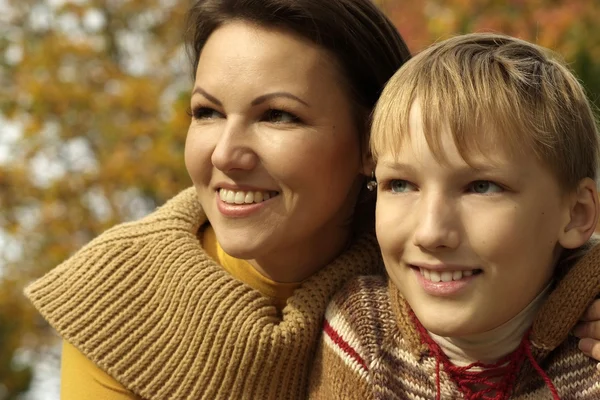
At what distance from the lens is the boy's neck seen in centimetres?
194

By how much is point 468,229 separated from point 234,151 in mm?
645

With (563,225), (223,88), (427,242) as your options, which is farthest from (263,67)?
(563,225)

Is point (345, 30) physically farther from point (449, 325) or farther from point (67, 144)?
point (67, 144)

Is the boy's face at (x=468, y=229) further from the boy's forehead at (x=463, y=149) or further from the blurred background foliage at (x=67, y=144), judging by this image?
the blurred background foliage at (x=67, y=144)

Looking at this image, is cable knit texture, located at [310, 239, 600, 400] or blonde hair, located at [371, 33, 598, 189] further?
cable knit texture, located at [310, 239, 600, 400]

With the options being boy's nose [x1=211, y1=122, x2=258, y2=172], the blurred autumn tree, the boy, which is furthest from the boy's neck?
the blurred autumn tree

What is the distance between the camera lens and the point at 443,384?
1976 millimetres

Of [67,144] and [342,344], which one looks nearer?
[342,344]

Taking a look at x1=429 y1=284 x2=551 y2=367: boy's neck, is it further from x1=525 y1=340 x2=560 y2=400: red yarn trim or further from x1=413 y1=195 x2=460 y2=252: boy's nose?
x1=413 y1=195 x2=460 y2=252: boy's nose

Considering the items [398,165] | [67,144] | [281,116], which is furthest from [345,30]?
[67,144]

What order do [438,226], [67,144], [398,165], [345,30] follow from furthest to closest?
[67,144], [345,30], [398,165], [438,226]

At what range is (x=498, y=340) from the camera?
1944 millimetres

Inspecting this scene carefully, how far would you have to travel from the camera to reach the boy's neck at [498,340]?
1.94m

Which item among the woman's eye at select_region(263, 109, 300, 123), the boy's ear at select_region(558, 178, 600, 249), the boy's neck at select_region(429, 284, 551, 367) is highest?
the woman's eye at select_region(263, 109, 300, 123)
